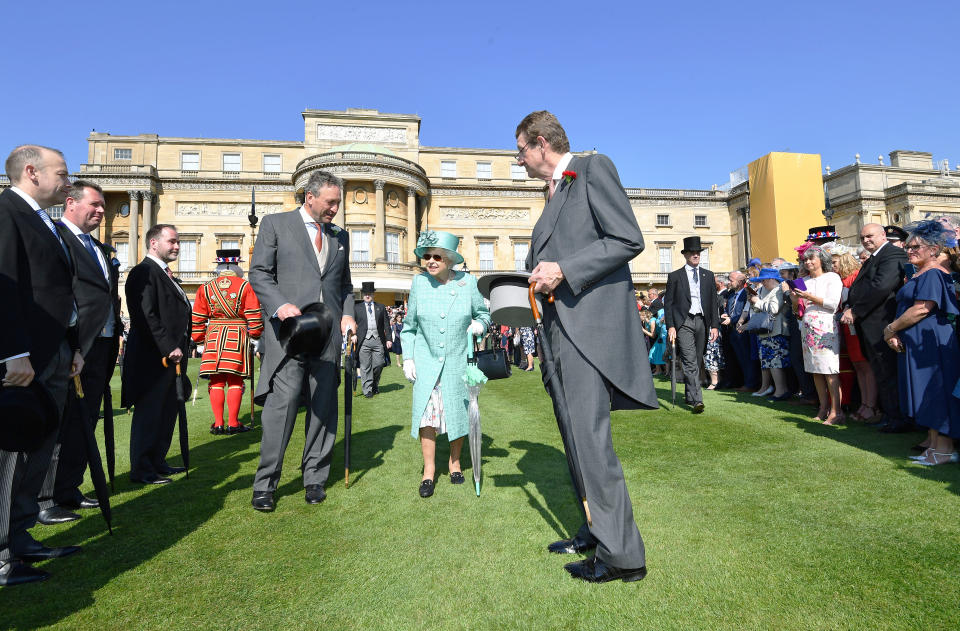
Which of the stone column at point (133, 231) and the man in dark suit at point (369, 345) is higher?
the stone column at point (133, 231)

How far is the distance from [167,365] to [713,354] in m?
8.92

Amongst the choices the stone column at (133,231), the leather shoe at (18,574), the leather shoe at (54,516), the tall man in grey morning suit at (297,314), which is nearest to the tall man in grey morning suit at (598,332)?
the tall man in grey morning suit at (297,314)

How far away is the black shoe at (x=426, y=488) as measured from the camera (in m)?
3.57

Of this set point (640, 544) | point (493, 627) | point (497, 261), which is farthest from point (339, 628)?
point (497, 261)

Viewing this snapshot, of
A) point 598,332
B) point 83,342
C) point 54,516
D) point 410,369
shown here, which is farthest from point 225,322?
point 598,332

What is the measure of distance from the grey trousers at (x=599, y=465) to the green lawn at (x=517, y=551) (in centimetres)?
18

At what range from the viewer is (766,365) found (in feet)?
24.9

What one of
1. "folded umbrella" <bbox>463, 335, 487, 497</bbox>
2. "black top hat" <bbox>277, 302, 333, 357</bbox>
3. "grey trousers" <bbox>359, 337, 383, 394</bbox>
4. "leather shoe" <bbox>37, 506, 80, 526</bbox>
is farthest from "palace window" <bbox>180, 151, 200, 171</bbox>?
"folded umbrella" <bbox>463, 335, 487, 497</bbox>

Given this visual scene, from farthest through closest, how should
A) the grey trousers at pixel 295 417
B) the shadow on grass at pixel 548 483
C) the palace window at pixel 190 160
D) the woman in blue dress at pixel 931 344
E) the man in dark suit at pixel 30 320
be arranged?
1. the palace window at pixel 190 160
2. the woman in blue dress at pixel 931 344
3. the grey trousers at pixel 295 417
4. the shadow on grass at pixel 548 483
5. the man in dark suit at pixel 30 320

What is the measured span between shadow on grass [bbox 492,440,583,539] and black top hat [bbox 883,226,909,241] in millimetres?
4716

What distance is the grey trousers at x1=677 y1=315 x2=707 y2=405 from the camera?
6.46 m

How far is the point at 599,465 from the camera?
2.19 metres

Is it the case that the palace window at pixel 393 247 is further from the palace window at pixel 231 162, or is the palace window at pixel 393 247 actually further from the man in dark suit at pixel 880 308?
the man in dark suit at pixel 880 308

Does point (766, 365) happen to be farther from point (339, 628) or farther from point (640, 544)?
point (339, 628)
